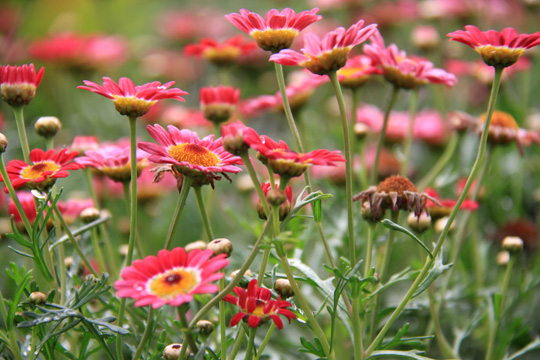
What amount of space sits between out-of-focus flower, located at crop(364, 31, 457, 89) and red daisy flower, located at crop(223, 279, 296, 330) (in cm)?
47

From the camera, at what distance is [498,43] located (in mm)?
817

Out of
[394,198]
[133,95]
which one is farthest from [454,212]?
[133,95]

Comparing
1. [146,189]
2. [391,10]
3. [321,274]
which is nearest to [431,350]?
[321,274]

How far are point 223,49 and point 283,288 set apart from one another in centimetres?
74

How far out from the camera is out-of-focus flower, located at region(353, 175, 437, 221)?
879 mm

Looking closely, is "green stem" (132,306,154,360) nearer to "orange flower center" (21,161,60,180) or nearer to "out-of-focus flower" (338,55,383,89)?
"orange flower center" (21,161,60,180)

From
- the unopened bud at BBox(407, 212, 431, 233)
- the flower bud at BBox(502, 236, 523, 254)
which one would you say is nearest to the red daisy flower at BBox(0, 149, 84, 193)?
the unopened bud at BBox(407, 212, 431, 233)

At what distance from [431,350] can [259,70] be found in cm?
152

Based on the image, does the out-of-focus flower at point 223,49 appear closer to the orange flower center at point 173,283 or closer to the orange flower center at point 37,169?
the orange flower center at point 37,169

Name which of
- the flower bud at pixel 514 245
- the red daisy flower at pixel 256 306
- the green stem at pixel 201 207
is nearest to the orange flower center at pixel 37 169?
the green stem at pixel 201 207

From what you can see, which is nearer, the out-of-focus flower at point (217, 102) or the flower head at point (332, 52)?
the flower head at point (332, 52)

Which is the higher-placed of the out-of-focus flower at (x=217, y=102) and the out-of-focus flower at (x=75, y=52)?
the out-of-focus flower at (x=217, y=102)

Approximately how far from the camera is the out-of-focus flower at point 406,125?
152 cm

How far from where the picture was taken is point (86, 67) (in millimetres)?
2152
